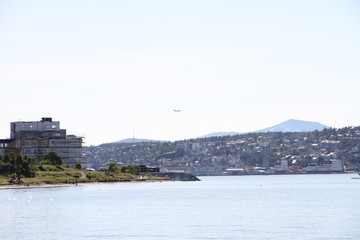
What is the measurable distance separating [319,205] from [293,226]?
31.7 metres

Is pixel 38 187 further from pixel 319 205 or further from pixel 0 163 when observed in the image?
pixel 319 205

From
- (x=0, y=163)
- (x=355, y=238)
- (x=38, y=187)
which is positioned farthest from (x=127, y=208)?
(x=0, y=163)

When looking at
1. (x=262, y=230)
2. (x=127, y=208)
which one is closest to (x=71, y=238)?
(x=262, y=230)

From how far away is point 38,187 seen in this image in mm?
180125

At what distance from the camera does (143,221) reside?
79.2 meters

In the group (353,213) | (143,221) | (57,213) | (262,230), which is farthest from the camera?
(57,213)

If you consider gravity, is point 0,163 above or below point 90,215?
above

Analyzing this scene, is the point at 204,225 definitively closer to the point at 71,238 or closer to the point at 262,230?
the point at 262,230

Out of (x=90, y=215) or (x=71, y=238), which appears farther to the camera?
(x=90, y=215)

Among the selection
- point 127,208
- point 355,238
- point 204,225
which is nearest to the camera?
point 355,238

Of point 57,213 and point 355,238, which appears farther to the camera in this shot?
point 57,213

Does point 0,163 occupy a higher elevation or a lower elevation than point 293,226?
higher

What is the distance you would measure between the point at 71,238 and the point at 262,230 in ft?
58.7

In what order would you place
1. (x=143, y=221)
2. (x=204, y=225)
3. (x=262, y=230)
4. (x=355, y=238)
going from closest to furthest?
(x=355, y=238) → (x=262, y=230) → (x=204, y=225) → (x=143, y=221)
